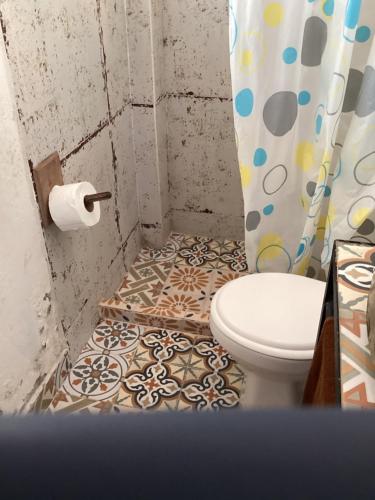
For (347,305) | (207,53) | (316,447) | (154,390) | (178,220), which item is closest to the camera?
(316,447)

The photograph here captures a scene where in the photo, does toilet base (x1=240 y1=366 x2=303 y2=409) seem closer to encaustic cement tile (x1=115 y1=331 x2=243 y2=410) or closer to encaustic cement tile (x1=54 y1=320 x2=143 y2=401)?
encaustic cement tile (x1=115 y1=331 x2=243 y2=410)

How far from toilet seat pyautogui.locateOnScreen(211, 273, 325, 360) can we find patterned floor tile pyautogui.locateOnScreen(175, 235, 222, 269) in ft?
2.33

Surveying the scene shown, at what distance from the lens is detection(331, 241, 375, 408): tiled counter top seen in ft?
2.48

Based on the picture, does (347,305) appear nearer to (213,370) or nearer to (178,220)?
(213,370)

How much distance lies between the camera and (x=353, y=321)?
888 mm

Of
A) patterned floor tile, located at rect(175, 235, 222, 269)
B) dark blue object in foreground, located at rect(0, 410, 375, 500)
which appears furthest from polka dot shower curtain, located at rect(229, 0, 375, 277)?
dark blue object in foreground, located at rect(0, 410, 375, 500)

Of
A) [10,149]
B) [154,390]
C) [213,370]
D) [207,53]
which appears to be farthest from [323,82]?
[154,390]

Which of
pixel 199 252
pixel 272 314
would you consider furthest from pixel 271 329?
pixel 199 252

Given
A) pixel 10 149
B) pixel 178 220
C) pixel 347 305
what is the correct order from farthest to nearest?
pixel 178 220, pixel 10 149, pixel 347 305

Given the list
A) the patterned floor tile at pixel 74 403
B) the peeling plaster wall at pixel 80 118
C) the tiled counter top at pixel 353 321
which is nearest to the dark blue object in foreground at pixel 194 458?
the tiled counter top at pixel 353 321

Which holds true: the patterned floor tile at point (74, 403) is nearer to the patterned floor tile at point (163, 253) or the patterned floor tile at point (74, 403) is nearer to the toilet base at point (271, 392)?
the toilet base at point (271, 392)

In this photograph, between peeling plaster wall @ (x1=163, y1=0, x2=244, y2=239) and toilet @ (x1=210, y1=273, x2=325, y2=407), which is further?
peeling plaster wall @ (x1=163, y1=0, x2=244, y2=239)

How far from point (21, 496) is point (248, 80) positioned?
1474mm

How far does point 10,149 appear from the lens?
1.14m
